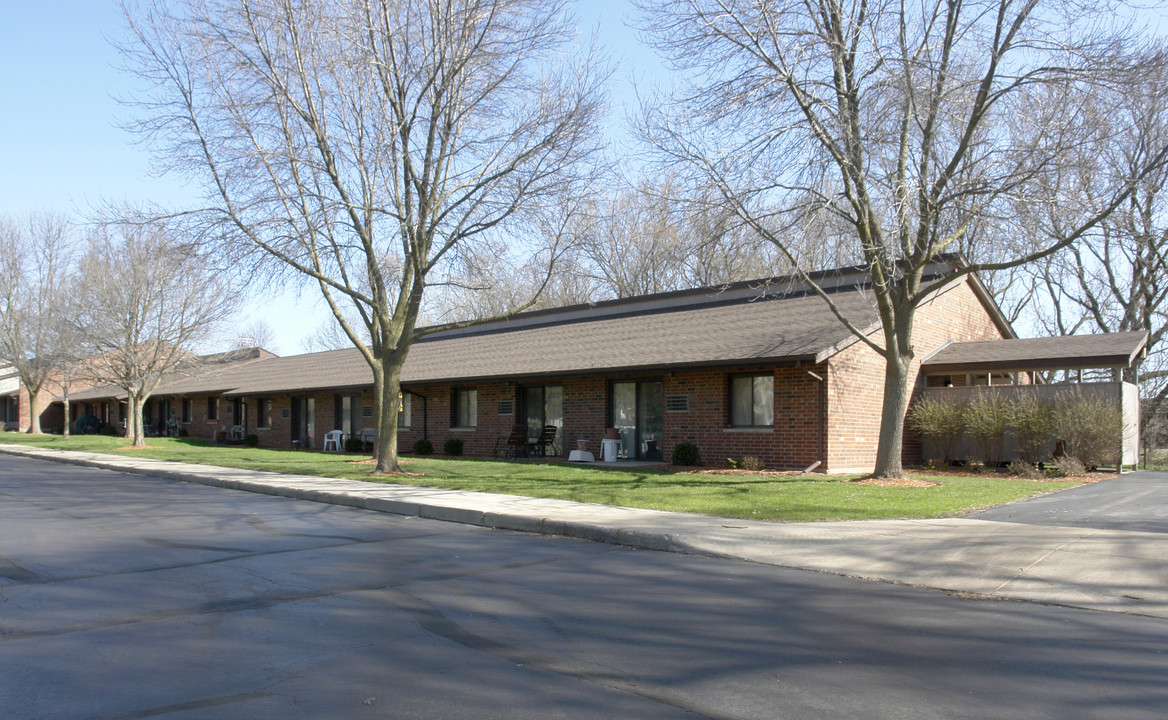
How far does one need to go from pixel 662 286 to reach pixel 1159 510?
30.7 meters

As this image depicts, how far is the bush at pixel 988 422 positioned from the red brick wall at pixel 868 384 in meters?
1.98

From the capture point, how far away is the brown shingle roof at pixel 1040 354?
1909 cm

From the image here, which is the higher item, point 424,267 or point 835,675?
point 424,267

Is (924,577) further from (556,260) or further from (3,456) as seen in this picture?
(3,456)

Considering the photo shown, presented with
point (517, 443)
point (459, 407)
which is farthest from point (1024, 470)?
point (459, 407)

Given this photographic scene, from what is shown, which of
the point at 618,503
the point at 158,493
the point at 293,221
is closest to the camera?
the point at 618,503

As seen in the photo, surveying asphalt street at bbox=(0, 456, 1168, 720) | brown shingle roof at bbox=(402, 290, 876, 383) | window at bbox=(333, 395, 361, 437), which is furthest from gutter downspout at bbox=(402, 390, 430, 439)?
asphalt street at bbox=(0, 456, 1168, 720)

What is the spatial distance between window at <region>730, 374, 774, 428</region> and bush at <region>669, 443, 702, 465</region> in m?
1.12

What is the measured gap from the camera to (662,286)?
138 feet

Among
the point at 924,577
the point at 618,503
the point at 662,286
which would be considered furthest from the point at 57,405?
the point at 924,577

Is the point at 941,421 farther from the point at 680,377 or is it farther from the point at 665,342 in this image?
the point at 665,342

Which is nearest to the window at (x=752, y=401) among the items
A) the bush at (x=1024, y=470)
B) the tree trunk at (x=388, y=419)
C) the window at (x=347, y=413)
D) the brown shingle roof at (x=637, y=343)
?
the brown shingle roof at (x=637, y=343)

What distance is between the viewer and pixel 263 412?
124 feet

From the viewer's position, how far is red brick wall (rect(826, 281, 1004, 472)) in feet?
60.6
